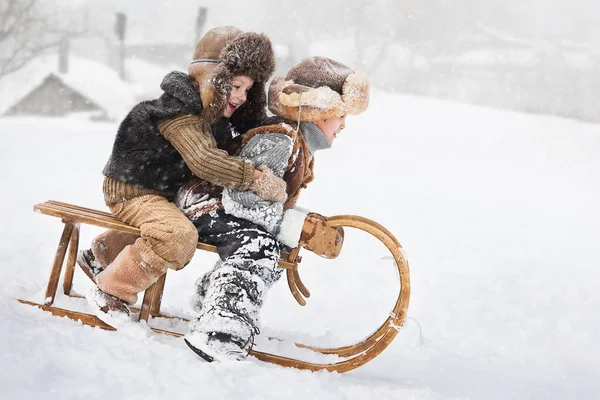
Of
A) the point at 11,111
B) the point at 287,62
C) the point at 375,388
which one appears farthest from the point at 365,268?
the point at 11,111

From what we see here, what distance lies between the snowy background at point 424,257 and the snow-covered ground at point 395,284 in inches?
0.5

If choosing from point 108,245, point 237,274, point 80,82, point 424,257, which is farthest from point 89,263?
point 80,82

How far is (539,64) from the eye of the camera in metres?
13.5

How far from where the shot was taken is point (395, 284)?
4059 mm

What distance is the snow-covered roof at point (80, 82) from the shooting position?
55.3ft

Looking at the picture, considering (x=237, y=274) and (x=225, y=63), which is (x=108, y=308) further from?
(x=225, y=63)

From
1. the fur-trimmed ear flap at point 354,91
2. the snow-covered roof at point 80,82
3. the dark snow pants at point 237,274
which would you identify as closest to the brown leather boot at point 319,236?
the dark snow pants at point 237,274

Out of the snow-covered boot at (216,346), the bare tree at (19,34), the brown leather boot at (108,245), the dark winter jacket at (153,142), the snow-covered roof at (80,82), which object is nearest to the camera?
the snow-covered boot at (216,346)

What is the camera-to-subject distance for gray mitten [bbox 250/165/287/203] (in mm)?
2203

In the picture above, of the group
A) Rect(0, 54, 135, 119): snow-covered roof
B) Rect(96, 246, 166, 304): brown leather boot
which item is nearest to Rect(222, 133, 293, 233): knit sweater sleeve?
Rect(96, 246, 166, 304): brown leather boot

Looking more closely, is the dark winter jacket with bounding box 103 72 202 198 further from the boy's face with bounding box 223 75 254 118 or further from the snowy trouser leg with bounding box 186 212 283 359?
the snowy trouser leg with bounding box 186 212 283 359

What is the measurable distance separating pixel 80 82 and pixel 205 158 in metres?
17.2

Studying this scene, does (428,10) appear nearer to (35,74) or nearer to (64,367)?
(35,74)

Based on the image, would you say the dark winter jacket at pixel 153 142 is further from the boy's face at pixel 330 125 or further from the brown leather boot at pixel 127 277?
the boy's face at pixel 330 125
